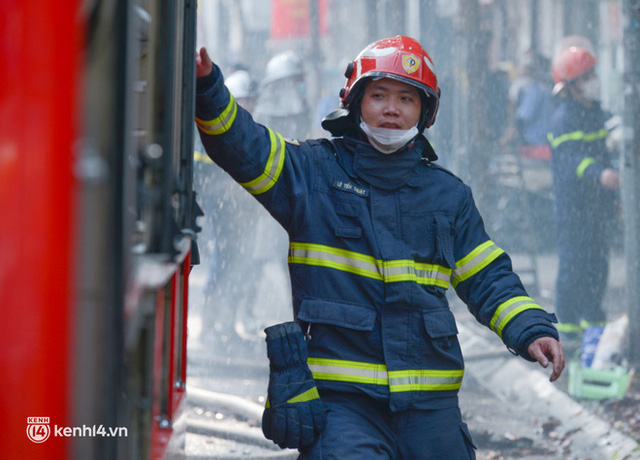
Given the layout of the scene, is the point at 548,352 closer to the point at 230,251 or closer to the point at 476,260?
the point at 476,260

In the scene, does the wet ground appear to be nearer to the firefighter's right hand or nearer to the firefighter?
the firefighter

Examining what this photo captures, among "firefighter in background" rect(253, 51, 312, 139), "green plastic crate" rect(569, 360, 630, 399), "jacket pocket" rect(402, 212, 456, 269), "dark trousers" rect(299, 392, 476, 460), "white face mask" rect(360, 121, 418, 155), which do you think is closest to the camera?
"dark trousers" rect(299, 392, 476, 460)

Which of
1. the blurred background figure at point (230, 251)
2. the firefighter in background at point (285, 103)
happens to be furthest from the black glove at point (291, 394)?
the firefighter in background at point (285, 103)

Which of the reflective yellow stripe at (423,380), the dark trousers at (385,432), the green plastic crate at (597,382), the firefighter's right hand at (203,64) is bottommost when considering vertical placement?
the green plastic crate at (597,382)

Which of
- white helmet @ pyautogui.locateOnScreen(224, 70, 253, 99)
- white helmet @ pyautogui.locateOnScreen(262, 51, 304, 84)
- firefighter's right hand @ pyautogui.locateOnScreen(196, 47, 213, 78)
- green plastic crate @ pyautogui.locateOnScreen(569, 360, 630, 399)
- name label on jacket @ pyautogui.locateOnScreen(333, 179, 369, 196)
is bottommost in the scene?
green plastic crate @ pyautogui.locateOnScreen(569, 360, 630, 399)

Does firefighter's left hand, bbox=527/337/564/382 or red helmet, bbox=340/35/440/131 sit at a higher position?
red helmet, bbox=340/35/440/131

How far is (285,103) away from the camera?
8.52m

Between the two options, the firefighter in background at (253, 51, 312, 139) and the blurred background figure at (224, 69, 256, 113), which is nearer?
the blurred background figure at (224, 69, 256, 113)

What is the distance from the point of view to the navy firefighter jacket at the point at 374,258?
2.57m

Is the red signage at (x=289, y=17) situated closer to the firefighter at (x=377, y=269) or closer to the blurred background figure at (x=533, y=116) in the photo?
the blurred background figure at (x=533, y=116)

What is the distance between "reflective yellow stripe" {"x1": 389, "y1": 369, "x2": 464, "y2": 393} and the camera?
2.54m

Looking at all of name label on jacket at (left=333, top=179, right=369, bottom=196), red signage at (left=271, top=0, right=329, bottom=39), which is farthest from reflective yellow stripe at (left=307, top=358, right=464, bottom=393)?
red signage at (left=271, top=0, right=329, bottom=39)

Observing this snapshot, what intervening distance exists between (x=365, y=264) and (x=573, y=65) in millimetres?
5238

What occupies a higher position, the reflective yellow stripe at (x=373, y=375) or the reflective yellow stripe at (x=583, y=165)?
the reflective yellow stripe at (x=583, y=165)
